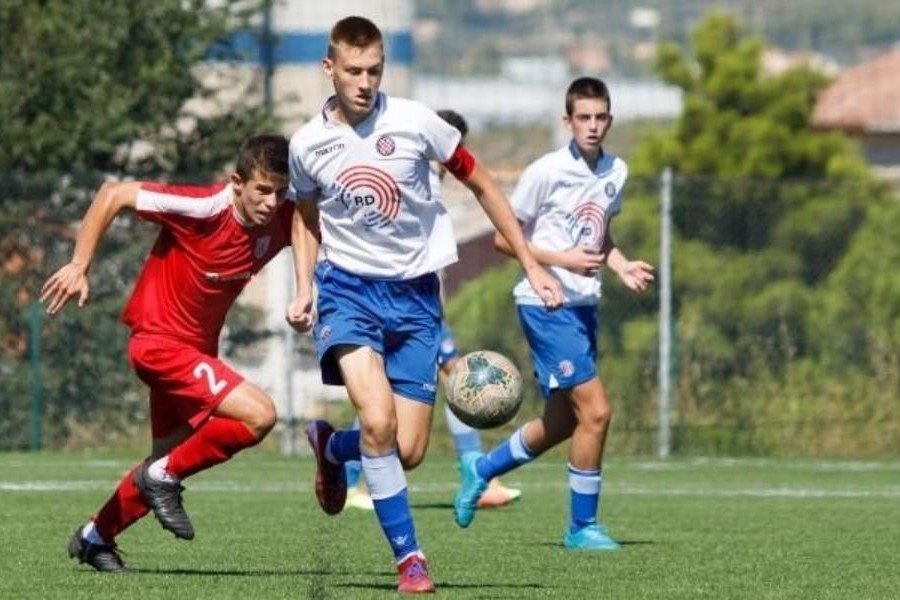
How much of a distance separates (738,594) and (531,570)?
1.18 metres

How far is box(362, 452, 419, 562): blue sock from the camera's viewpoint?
877 centimetres

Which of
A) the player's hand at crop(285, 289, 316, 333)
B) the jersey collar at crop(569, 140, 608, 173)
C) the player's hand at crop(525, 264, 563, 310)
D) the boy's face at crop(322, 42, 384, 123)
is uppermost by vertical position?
the boy's face at crop(322, 42, 384, 123)

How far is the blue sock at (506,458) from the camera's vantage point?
11891mm

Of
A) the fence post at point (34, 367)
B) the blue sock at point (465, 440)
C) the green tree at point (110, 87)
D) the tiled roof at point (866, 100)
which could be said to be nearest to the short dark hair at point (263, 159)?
the blue sock at point (465, 440)

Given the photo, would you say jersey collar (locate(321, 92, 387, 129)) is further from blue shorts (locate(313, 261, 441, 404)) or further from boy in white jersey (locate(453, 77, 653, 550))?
boy in white jersey (locate(453, 77, 653, 550))

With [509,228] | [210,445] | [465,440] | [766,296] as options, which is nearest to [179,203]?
[210,445]

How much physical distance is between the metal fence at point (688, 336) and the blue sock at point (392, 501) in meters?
10.8

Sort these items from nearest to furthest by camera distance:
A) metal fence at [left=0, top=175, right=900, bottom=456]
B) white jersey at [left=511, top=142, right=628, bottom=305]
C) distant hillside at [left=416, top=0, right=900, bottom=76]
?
white jersey at [left=511, top=142, right=628, bottom=305] → metal fence at [left=0, top=175, right=900, bottom=456] → distant hillside at [left=416, top=0, right=900, bottom=76]

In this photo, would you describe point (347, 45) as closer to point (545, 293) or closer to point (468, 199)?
point (545, 293)

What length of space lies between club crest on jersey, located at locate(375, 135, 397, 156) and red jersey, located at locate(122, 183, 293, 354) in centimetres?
60

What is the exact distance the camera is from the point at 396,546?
8.77 m

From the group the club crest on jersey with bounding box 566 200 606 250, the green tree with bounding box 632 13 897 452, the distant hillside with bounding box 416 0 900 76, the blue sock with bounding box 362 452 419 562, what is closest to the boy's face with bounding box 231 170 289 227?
the blue sock with bounding box 362 452 419 562

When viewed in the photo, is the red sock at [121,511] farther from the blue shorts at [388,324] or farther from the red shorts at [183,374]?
the blue shorts at [388,324]

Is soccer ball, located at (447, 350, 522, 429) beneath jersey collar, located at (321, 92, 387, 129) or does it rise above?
beneath
